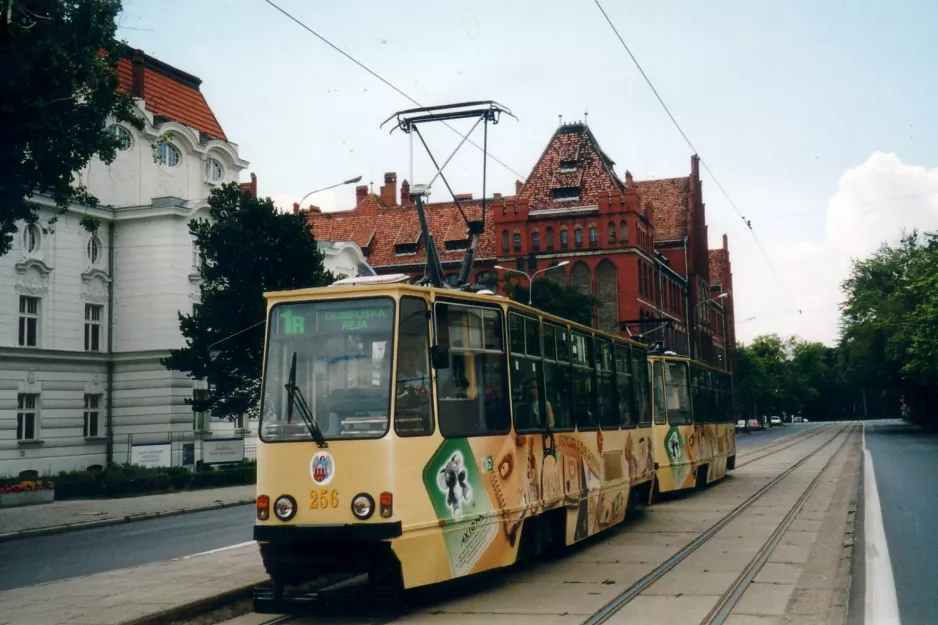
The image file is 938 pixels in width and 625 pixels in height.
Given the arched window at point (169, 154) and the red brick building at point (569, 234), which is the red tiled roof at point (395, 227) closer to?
the red brick building at point (569, 234)

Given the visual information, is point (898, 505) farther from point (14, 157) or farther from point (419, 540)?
point (14, 157)

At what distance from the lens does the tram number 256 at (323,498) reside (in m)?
9.70

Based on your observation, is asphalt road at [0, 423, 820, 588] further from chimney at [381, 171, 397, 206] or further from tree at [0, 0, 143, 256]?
chimney at [381, 171, 397, 206]

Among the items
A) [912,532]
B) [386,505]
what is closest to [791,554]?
[912,532]

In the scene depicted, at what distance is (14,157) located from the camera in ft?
63.0

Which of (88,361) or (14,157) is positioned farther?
(88,361)

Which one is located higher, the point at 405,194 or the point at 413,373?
the point at 405,194

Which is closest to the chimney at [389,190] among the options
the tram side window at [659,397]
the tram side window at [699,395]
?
the tram side window at [699,395]

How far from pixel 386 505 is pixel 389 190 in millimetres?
79230

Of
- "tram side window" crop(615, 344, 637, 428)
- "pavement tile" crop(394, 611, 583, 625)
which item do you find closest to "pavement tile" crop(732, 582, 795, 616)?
"pavement tile" crop(394, 611, 583, 625)

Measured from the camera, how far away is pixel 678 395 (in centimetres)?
2355

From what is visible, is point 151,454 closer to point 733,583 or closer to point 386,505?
point 733,583

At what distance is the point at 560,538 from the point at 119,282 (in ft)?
118

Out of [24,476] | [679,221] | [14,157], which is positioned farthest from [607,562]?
[679,221]
